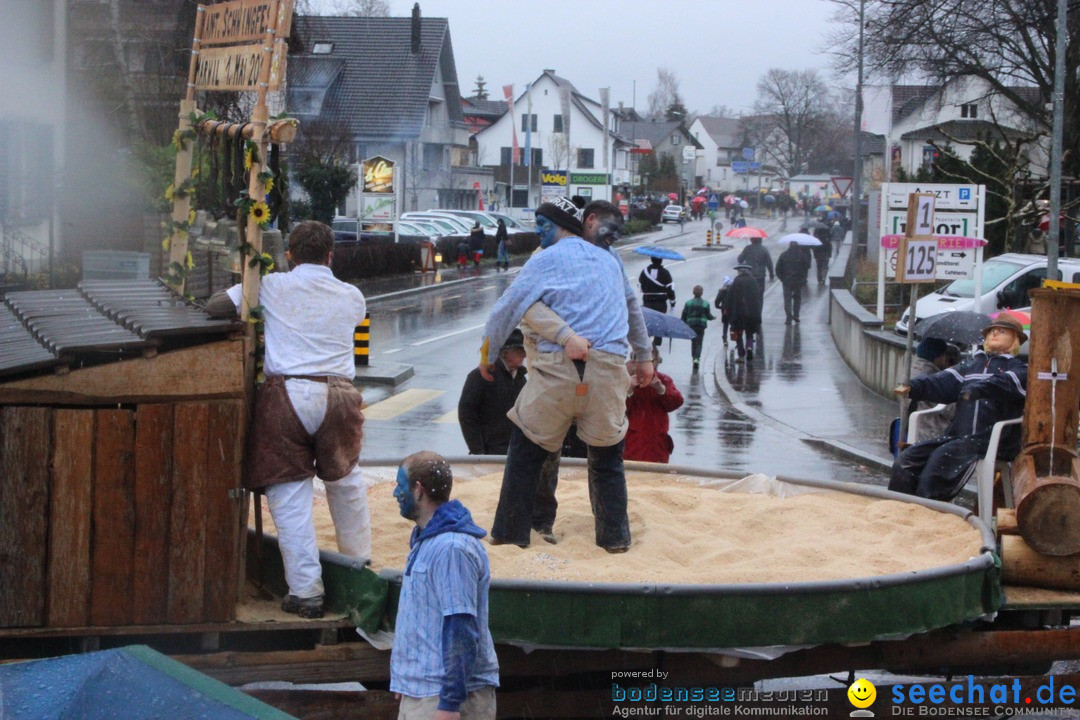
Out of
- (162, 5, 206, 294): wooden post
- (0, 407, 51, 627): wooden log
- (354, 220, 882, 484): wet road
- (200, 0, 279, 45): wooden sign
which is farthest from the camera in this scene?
(354, 220, 882, 484): wet road

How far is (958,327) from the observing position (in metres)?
8.38

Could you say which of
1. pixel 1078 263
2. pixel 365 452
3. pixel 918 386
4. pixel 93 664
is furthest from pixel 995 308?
pixel 93 664

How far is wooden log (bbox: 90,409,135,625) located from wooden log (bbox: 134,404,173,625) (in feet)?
0.08

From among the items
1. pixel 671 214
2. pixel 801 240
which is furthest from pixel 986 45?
pixel 671 214

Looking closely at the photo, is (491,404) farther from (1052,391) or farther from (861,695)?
(861,695)

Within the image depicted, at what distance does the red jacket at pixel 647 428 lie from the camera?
9.06 m

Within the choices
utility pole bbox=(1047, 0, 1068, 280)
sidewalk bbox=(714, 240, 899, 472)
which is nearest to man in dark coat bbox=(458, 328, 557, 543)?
sidewalk bbox=(714, 240, 899, 472)

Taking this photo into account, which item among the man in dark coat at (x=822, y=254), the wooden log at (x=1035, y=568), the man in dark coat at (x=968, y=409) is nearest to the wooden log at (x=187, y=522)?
the wooden log at (x=1035, y=568)

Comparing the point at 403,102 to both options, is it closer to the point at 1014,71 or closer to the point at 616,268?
the point at 1014,71

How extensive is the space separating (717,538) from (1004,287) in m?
17.7

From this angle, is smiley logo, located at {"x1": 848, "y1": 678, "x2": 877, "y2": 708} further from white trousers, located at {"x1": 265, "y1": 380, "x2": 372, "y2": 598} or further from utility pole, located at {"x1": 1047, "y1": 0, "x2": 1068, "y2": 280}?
utility pole, located at {"x1": 1047, "y1": 0, "x2": 1068, "y2": 280}

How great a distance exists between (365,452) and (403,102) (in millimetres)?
56230

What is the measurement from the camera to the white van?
22.0 meters

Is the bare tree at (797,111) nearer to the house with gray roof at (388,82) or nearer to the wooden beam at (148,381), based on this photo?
the house with gray roof at (388,82)
